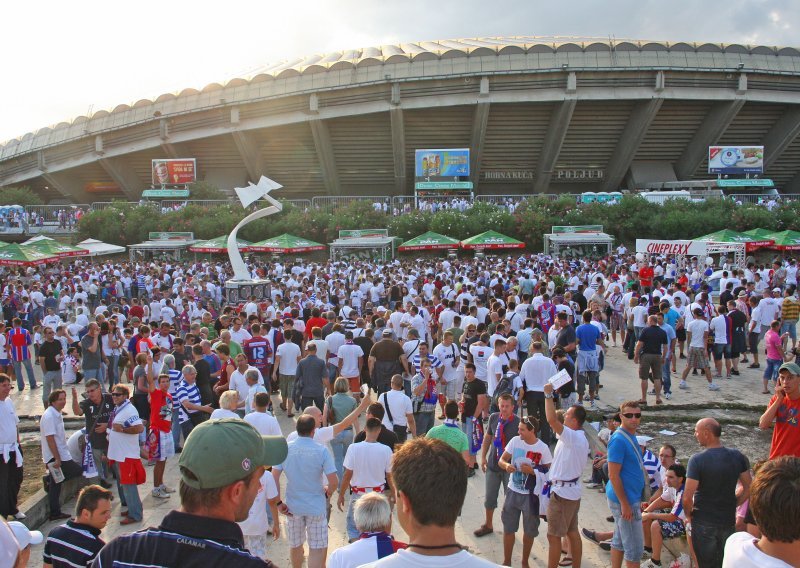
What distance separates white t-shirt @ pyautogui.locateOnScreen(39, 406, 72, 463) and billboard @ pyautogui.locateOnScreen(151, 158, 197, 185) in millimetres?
38645

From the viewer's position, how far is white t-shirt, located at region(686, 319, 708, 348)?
11320 millimetres

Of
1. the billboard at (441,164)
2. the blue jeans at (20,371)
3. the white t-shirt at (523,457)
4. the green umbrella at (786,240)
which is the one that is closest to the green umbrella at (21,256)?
the blue jeans at (20,371)

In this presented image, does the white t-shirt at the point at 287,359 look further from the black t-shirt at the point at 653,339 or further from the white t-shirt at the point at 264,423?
the black t-shirt at the point at 653,339

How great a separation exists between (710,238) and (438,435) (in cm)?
1981

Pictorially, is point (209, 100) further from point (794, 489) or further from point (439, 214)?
point (794, 489)

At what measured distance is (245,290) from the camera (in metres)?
18.9

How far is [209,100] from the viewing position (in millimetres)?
42406

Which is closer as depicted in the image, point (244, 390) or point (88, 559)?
point (88, 559)

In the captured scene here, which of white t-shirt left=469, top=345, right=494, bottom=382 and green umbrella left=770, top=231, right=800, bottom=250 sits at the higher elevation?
green umbrella left=770, top=231, right=800, bottom=250

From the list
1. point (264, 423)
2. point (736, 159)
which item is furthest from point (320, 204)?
point (264, 423)

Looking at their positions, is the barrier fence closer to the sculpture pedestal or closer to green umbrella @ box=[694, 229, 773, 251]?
green umbrella @ box=[694, 229, 773, 251]

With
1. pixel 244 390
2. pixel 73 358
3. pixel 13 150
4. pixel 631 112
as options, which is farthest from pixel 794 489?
pixel 13 150

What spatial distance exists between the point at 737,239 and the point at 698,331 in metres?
12.7

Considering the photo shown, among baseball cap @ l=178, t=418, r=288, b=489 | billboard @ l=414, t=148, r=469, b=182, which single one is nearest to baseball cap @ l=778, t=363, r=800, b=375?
baseball cap @ l=178, t=418, r=288, b=489
